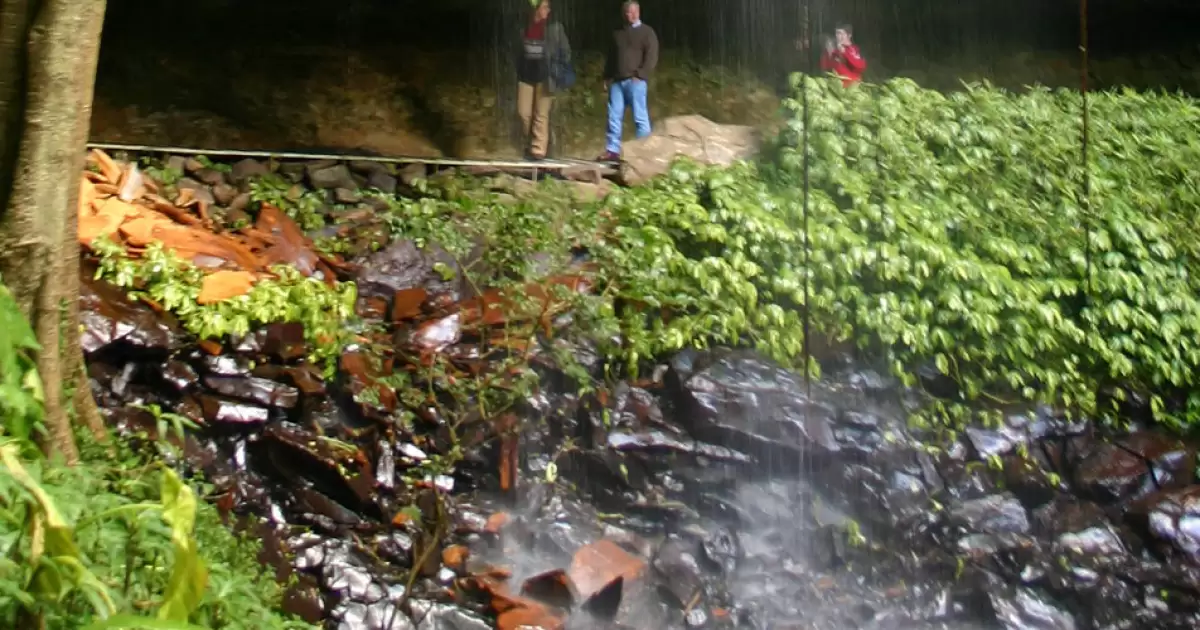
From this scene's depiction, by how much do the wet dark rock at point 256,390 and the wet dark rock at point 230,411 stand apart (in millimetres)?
47

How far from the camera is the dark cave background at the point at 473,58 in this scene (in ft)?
31.9

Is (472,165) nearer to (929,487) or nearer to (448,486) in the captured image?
(448,486)

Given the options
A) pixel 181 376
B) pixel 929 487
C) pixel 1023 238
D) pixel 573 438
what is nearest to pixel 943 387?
pixel 929 487

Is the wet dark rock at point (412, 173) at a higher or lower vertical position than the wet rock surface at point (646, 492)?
higher

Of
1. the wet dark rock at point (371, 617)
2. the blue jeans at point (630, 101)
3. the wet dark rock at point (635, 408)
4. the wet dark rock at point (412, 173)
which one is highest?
the blue jeans at point (630, 101)

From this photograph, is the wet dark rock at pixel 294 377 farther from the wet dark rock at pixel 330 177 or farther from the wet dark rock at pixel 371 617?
the wet dark rock at pixel 330 177

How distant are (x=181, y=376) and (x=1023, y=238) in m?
6.61

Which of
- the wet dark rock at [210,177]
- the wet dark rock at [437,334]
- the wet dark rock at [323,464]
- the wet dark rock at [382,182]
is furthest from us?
the wet dark rock at [382,182]

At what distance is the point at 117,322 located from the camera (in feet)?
18.8

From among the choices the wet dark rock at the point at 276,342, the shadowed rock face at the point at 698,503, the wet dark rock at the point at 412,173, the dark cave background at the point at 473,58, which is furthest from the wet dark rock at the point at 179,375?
the dark cave background at the point at 473,58

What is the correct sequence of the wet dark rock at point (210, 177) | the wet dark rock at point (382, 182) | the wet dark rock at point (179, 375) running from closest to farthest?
the wet dark rock at point (179, 375)
the wet dark rock at point (210, 177)
the wet dark rock at point (382, 182)

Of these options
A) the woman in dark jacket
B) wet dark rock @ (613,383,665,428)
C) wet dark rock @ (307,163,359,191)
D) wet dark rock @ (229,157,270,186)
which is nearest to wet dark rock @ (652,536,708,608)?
wet dark rock @ (613,383,665,428)

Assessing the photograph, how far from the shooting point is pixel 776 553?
246 inches

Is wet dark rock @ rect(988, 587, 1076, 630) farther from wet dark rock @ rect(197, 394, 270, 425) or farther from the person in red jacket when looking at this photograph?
the person in red jacket
